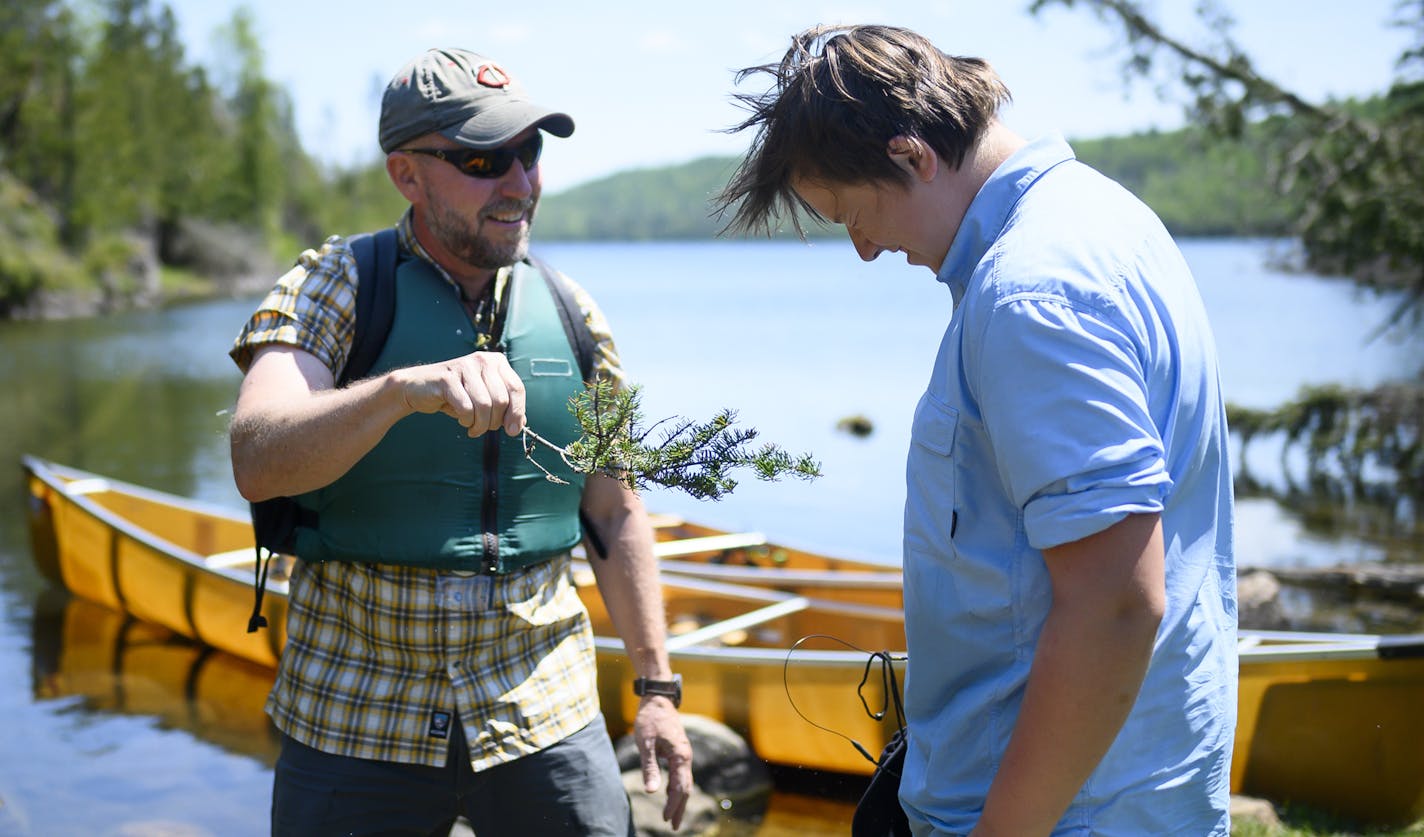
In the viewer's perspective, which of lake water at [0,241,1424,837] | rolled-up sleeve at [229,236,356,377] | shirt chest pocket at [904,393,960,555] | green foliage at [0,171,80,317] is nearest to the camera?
shirt chest pocket at [904,393,960,555]

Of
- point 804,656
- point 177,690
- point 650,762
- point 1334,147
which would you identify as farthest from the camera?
point 1334,147

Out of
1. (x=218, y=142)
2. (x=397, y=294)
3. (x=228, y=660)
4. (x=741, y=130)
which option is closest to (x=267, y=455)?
(x=397, y=294)

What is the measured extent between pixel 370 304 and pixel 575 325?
0.49m

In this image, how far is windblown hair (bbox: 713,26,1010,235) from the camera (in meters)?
1.71

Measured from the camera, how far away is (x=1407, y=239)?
38.3 ft

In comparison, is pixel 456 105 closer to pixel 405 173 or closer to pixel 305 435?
pixel 405 173

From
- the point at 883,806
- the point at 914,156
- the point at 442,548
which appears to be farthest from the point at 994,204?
the point at 442,548

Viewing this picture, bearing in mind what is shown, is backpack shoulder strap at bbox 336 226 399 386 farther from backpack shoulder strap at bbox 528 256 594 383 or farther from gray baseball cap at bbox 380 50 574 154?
backpack shoulder strap at bbox 528 256 594 383

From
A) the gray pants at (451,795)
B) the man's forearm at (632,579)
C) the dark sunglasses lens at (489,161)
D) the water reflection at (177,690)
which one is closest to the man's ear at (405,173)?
the dark sunglasses lens at (489,161)

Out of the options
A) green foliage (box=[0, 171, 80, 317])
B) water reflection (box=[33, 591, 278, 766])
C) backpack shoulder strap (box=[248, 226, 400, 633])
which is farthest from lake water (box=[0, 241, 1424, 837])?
green foliage (box=[0, 171, 80, 317])

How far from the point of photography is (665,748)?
296cm

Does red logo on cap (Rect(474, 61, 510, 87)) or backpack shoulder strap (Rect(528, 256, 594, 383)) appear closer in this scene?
red logo on cap (Rect(474, 61, 510, 87))

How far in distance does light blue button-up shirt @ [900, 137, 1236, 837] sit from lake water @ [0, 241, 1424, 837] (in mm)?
839

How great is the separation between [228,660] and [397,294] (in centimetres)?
645
